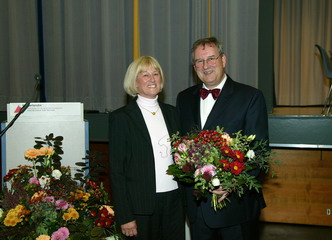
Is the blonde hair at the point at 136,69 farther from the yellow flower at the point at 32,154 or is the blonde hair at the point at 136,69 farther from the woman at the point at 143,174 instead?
the yellow flower at the point at 32,154

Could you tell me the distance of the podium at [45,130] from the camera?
8.53 feet

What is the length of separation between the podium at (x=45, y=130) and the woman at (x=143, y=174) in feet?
1.72

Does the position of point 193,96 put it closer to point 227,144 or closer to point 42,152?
point 227,144

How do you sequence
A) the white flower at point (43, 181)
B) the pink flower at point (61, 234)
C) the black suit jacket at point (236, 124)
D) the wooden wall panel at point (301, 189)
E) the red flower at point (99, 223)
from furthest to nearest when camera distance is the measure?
the wooden wall panel at point (301, 189) < the black suit jacket at point (236, 124) < the white flower at point (43, 181) < the red flower at point (99, 223) < the pink flower at point (61, 234)

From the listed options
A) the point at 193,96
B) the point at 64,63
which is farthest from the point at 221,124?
the point at 64,63

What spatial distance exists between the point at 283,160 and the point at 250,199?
2131 millimetres

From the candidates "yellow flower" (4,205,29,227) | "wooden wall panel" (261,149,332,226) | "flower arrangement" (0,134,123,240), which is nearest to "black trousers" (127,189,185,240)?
"flower arrangement" (0,134,123,240)

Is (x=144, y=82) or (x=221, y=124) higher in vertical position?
(x=144, y=82)

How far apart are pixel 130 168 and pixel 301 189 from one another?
267 centimetres

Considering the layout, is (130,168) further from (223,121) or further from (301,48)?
(301,48)

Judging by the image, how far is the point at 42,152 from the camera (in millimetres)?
2209

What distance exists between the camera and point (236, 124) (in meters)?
2.18

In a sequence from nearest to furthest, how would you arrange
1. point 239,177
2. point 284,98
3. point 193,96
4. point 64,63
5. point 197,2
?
point 239,177 < point 193,96 < point 197,2 < point 64,63 < point 284,98

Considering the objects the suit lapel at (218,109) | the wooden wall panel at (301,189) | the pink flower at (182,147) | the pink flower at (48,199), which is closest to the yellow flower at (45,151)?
the pink flower at (48,199)
